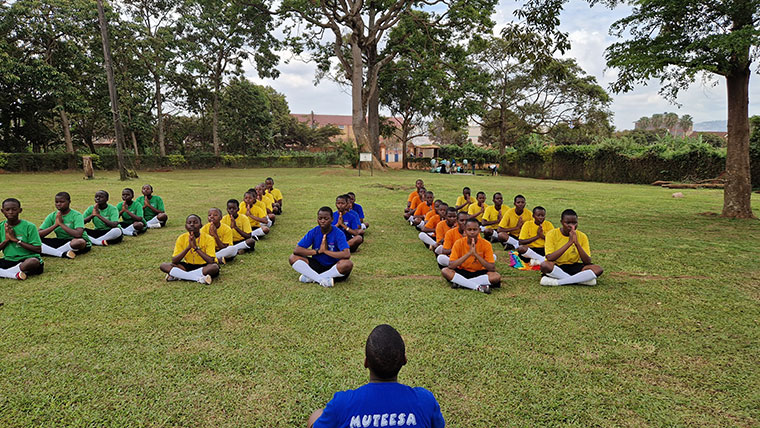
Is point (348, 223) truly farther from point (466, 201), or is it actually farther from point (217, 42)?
point (217, 42)

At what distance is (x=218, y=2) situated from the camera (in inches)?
1080

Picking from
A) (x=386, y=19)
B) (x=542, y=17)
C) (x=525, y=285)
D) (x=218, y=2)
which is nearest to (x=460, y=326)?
(x=525, y=285)

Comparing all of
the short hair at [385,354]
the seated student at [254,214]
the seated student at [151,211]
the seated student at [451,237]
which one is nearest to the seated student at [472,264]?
the seated student at [451,237]

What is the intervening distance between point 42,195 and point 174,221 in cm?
775

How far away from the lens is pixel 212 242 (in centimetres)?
571

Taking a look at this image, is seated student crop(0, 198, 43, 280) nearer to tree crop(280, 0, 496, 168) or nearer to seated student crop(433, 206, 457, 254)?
seated student crop(433, 206, 457, 254)

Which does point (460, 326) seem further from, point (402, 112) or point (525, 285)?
point (402, 112)

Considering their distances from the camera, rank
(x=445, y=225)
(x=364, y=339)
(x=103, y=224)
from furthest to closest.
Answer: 1. (x=103, y=224)
2. (x=445, y=225)
3. (x=364, y=339)

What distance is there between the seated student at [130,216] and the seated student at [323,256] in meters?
5.04

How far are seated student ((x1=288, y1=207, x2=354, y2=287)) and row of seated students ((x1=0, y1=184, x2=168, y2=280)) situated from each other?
3674 millimetres

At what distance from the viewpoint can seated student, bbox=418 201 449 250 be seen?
779 centimetres

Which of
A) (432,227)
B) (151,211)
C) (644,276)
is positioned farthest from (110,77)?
(644,276)

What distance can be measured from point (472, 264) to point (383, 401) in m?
3.90

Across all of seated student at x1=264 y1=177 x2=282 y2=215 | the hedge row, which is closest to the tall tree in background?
the hedge row
